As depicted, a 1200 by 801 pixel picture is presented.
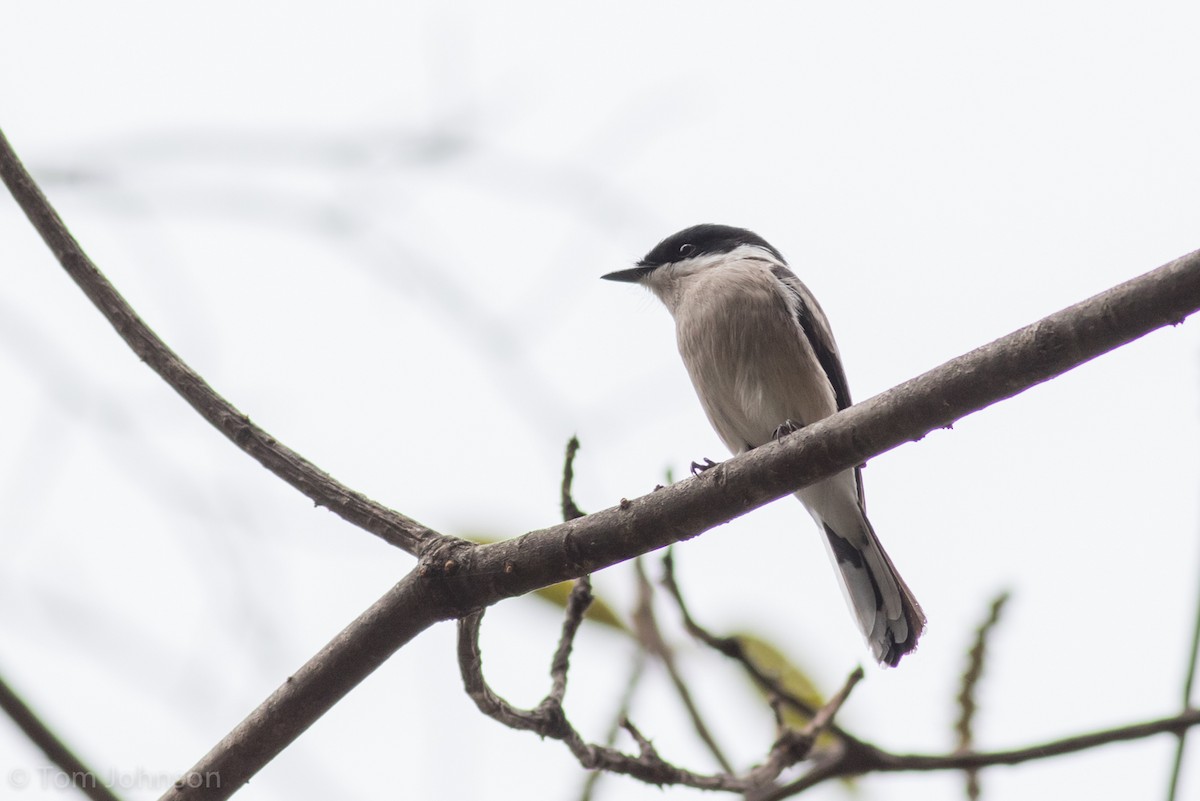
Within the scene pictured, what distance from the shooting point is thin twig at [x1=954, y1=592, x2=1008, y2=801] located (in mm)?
3208

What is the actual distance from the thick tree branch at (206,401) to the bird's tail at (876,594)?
2510 millimetres

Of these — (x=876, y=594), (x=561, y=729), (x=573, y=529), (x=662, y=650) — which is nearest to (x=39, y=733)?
(x=573, y=529)

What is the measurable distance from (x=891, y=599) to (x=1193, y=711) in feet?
7.00

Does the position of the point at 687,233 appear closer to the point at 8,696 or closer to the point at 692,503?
the point at 692,503

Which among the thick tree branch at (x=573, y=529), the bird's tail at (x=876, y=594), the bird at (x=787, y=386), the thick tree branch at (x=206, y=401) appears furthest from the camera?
the bird at (x=787, y=386)

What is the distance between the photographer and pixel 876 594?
482 centimetres

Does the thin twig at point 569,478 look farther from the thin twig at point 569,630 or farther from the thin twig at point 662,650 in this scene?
the thin twig at point 662,650

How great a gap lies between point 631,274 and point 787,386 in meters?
1.54

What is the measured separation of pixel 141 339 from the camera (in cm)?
291

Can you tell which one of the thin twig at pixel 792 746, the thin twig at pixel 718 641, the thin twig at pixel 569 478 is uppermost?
the thin twig at pixel 569 478

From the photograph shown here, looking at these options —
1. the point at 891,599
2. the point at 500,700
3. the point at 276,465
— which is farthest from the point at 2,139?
the point at 891,599

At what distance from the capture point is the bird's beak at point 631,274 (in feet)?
19.6

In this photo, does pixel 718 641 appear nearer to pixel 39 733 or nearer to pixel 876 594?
pixel 876 594

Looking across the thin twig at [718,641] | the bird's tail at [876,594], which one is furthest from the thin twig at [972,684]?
the bird's tail at [876,594]
